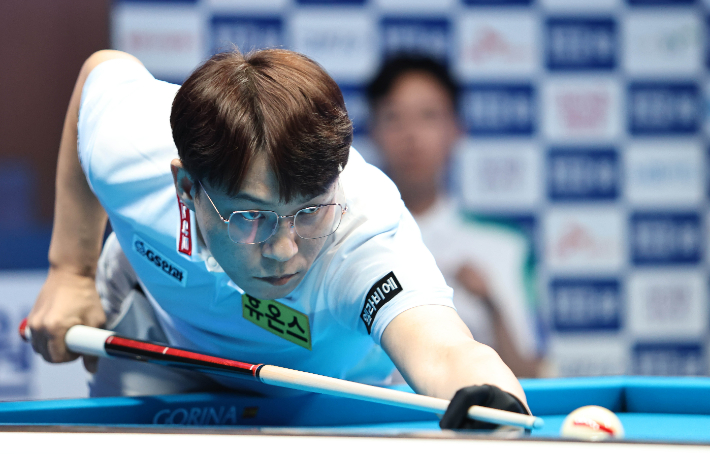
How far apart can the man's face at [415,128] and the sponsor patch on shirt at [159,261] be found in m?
2.02

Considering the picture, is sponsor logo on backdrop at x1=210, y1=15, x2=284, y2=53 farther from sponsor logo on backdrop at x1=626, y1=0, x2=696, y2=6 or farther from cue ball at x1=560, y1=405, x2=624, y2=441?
cue ball at x1=560, y1=405, x2=624, y2=441

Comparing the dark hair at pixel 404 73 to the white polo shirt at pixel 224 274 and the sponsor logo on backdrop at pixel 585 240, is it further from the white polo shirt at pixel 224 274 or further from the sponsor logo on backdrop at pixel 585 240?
the white polo shirt at pixel 224 274

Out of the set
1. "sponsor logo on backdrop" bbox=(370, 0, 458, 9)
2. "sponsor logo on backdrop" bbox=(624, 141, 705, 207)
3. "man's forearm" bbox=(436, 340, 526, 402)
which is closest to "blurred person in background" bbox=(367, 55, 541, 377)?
"sponsor logo on backdrop" bbox=(370, 0, 458, 9)

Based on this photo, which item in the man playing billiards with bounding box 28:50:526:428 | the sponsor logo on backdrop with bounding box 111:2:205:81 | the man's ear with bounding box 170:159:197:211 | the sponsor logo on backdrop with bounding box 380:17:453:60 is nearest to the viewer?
the man playing billiards with bounding box 28:50:526:428

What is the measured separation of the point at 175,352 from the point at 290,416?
0.27 m

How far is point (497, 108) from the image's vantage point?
3535mm

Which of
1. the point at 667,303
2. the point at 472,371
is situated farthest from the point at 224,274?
the point at 667,303

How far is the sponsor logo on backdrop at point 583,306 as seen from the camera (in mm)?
3559

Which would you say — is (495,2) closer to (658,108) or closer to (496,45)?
(496,45)

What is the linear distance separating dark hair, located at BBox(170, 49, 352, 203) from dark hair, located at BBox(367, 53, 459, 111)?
2319 millimetres

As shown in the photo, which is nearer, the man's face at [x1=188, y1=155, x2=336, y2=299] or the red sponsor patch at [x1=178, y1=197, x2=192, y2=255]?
the man's face at [x1=188, y1=155, x2=336, y2=299]

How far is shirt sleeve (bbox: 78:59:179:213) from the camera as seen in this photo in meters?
1.53

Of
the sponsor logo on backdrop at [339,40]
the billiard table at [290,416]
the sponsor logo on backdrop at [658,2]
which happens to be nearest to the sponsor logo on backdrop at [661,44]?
the sponsor logo on backdrop at [658,2]

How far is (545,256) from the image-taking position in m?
3.54
